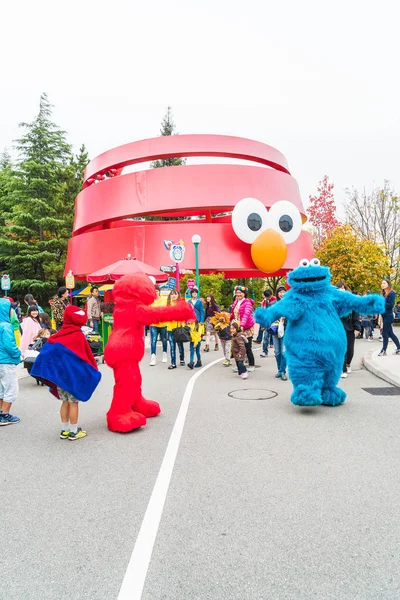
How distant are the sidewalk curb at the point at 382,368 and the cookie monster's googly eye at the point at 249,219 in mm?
12612

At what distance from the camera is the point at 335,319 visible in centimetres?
692

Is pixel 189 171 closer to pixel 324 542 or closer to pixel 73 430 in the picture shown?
pixel 73 430

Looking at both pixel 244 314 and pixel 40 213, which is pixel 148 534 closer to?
pixel 244 314

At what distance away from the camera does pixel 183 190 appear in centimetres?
2612

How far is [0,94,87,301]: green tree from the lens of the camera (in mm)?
38125

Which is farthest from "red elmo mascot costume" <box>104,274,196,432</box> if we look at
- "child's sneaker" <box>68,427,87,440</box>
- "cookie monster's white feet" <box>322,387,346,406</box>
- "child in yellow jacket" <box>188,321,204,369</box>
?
"child in yellow jacket" <box>188,321,204,369</box>

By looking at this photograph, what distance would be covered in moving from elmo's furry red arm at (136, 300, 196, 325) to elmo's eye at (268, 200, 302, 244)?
1864cm

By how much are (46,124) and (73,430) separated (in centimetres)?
4113

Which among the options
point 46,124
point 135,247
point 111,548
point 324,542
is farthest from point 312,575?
point 46,124

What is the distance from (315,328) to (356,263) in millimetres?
22059

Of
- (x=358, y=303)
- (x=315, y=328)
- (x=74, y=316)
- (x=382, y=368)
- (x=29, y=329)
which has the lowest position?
(x=382, y=368)

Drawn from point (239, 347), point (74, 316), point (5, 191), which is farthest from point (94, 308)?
point (5, 191)

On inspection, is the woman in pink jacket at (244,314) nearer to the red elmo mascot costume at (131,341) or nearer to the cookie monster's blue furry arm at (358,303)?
the cookie monster's blue furry arm at (358,303)

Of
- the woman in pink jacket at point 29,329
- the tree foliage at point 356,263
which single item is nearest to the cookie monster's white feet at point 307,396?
the woman in pink jacket at point 29,329
